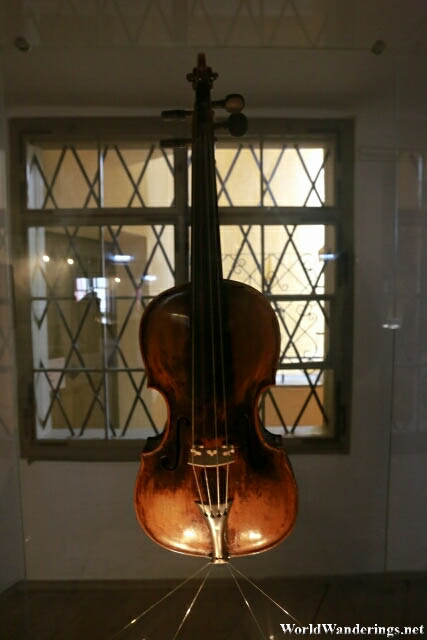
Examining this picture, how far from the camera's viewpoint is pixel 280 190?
1.30 meters

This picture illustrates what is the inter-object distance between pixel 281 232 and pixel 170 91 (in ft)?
1.64

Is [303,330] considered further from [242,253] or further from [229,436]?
[229,436]

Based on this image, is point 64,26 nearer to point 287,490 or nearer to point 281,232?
point 281,232

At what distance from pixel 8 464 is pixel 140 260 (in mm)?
739

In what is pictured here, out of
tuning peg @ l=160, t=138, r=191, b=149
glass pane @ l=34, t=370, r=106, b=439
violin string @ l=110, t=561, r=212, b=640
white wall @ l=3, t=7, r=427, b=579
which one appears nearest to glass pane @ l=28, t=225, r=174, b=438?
glass pane @ l=34, t=370, r=106, b=439


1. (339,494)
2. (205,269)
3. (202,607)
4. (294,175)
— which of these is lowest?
(202,607)

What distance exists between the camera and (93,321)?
136 cm

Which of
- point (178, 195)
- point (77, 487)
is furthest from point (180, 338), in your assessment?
point (77, 487)

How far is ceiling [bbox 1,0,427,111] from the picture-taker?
120cm

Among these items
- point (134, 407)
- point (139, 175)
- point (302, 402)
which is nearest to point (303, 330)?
point (302, 402)

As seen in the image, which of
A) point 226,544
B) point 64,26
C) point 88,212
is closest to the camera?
point 226,544

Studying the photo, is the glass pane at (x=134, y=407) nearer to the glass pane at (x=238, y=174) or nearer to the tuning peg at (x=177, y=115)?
the glass pane at (x=238, y=174)

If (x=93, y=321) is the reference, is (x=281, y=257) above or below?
above

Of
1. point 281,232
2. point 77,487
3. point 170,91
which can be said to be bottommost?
point 77,487
